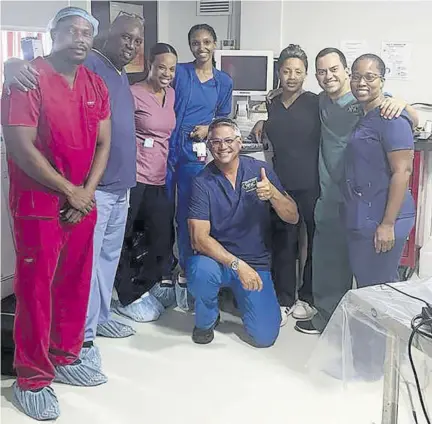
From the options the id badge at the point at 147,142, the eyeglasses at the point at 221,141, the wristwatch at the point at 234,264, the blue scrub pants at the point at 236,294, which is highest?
the eyeglasses at the point at 221,141

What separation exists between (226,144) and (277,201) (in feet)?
1.14

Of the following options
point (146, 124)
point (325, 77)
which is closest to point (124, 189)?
point (146, 124)

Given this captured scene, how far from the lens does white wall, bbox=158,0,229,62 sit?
4.43m

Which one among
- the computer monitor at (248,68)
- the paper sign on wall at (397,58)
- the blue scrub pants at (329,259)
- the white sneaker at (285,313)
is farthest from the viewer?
the paper sign on wall at (397,58)

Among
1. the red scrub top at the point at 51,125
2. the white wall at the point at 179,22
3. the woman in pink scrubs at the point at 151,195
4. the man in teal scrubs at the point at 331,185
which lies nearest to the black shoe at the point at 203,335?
the woman in pink scrubs at the point at 151,195

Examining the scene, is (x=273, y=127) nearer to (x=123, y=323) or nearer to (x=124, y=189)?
(x=124, y=189)

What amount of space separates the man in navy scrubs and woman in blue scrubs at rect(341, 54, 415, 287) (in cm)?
39

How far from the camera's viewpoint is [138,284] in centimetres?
329

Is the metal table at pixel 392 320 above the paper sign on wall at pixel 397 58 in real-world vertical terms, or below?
below

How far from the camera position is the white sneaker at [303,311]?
3222 mm

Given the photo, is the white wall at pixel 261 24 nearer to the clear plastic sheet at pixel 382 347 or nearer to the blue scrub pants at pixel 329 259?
the blue scrub pants at pixel 329 259

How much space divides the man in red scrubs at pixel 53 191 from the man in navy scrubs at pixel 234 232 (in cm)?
56

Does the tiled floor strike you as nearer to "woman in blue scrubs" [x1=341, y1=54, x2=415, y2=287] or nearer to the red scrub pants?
the red scrub pants

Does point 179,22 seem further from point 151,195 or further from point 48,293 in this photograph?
point 48,293
